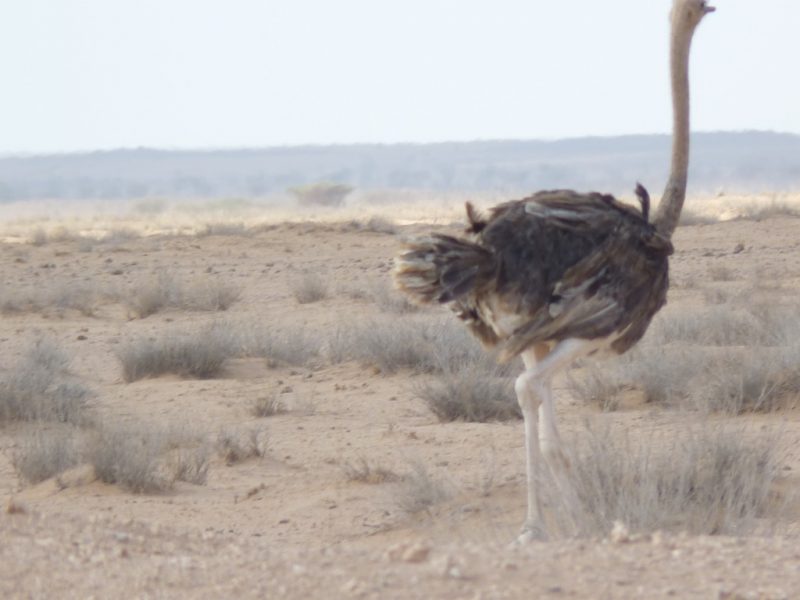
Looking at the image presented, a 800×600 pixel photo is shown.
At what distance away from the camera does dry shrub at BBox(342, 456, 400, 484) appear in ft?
25.9

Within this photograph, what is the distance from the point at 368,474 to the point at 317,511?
537mm

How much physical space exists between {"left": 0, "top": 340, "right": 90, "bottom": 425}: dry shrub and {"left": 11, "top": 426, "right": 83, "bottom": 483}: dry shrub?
3.59ft

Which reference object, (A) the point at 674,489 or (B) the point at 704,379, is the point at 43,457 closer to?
(A) the point at 674,489

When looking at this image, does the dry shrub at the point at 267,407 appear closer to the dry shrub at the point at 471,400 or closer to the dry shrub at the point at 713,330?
the dry shrub at the point at 471,400

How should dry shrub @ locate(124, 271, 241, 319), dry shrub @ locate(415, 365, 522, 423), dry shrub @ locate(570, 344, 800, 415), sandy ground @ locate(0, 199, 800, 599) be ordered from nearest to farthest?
sandy ground @ locate(0, 199, 800, 599) < dry shrub @ locate(570, 344, 800, 415) < dry shrub @ locate(415, 365, 522, 423) < dry shrub @ locate(124, 271, 241, 319)

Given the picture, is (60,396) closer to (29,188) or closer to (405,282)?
(405,282)

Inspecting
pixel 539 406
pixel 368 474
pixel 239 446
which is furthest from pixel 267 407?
pixel 539 406

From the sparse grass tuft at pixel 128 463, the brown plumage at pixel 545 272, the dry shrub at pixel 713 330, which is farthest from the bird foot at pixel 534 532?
the dry shrub at pixel 713 330

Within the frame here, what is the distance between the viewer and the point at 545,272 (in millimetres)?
6070

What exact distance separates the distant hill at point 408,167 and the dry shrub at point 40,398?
83.5 meters

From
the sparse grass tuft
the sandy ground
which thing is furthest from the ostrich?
the sparse grass tuft

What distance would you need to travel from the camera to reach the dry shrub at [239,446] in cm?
867

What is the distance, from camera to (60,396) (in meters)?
10.0

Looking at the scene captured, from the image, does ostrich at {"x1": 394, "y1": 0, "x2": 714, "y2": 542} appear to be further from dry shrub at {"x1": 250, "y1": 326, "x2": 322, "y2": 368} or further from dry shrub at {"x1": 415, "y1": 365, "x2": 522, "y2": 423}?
dry shrub at {"x1": 250, "y1": 326, "x2": 322, "y2": 368}
